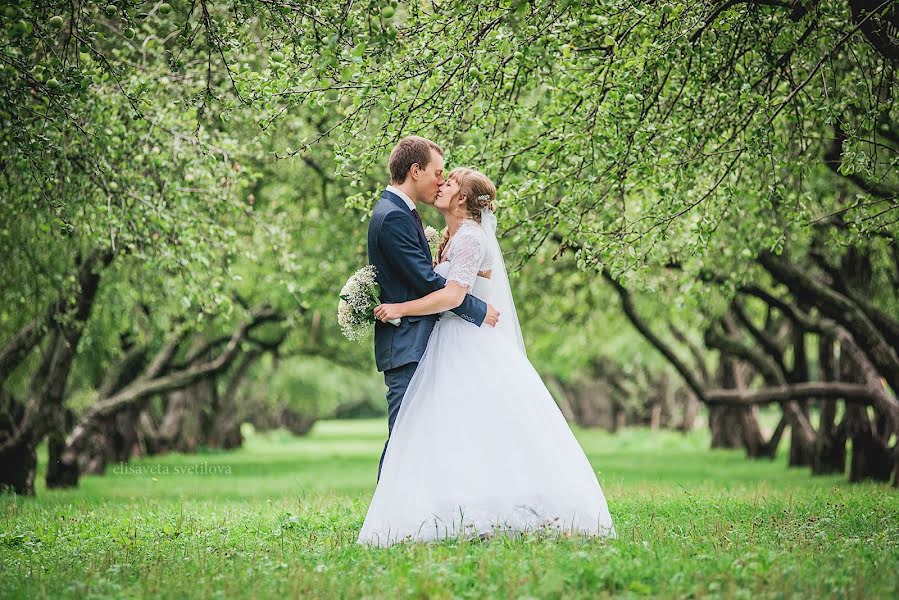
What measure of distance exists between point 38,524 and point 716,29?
8.34 m

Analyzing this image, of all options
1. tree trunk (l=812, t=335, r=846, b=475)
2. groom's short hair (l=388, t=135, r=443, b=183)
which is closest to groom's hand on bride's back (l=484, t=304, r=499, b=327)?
groom's short hair (l=388, t=135, r=443, b=183)

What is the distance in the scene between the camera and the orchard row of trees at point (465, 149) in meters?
7.80

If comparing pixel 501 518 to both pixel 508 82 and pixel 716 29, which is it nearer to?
pixel 508 82

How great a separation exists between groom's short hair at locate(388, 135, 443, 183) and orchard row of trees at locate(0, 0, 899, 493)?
25.1 inches

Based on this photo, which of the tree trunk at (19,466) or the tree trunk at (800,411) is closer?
the tree trunk at (19,466)

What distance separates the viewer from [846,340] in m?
16.0

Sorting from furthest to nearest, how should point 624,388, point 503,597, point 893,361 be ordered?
point 624,388
point 893,361
point 503,597

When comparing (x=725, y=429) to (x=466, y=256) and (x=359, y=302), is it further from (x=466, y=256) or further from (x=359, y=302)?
(x=359, y=302)

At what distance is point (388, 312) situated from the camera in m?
7.04

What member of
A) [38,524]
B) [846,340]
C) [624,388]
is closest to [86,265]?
[38,524]

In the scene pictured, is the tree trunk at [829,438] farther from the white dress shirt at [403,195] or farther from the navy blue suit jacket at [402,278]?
the white dress shirt at [403,195]

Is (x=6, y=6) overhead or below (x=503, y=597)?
overhead

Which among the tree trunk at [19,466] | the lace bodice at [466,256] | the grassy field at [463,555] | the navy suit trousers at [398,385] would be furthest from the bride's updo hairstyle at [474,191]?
the tree trunk at [19,466]

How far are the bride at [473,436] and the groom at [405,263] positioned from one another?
0.11m
